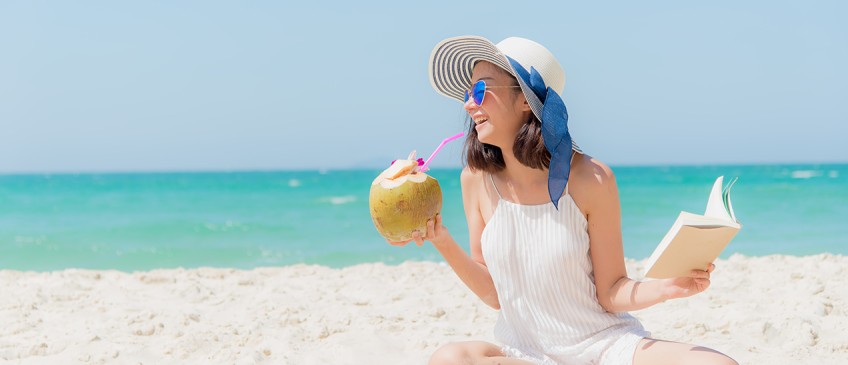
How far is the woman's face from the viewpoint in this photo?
2.87m

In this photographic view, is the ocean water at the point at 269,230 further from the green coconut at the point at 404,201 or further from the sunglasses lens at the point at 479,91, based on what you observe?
the sunglasses lens at the point at 479,91

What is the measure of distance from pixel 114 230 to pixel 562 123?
16216 mm

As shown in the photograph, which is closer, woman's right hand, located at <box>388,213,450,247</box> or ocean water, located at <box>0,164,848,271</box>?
woman's right hand, located at <box>388,213,450,247</box>

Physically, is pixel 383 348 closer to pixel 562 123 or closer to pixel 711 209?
pixel 562 123

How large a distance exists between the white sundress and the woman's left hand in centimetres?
32

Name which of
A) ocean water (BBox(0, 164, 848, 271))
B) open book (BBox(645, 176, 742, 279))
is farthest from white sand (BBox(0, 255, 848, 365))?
ocean water (BBox(0, 164, 848, 271))

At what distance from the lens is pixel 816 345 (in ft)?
14.0

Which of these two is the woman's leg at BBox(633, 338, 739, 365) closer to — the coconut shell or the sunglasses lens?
the coconut shell

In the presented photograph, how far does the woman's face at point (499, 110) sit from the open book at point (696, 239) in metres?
0.74

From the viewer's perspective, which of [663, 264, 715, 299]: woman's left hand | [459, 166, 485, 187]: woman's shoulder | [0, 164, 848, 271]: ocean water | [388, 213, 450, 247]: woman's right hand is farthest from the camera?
[0, 164, 848, 271]: ocean water

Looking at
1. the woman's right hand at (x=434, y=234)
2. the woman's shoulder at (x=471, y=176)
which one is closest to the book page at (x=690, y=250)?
the woman's right hand at (x=434, y=234)

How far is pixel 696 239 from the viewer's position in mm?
2316

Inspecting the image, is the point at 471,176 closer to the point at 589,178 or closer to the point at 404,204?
the point at 404,204

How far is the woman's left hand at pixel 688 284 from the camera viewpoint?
2.48 m
